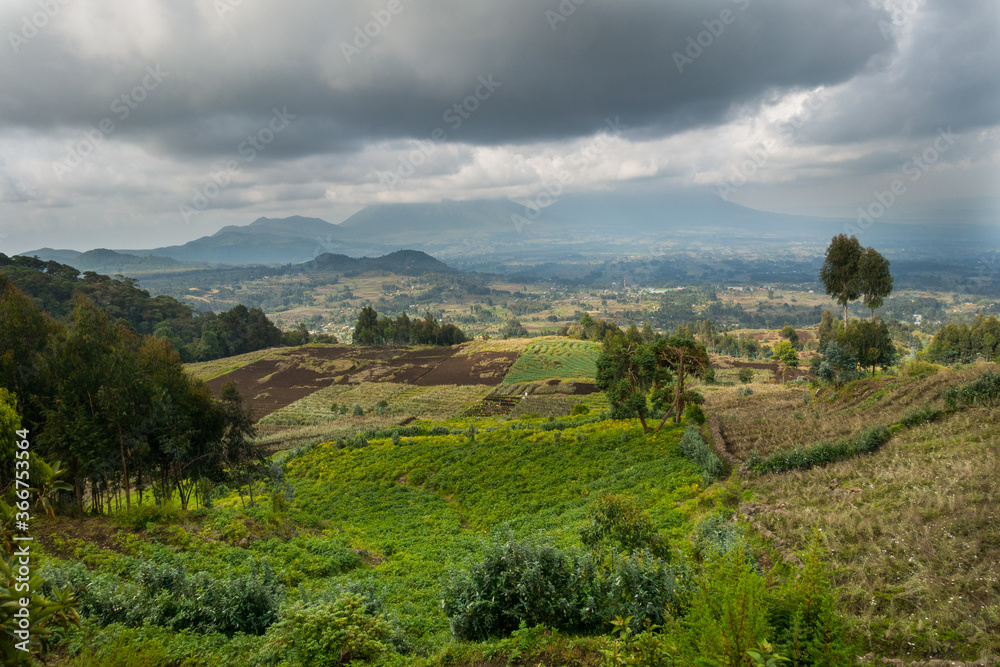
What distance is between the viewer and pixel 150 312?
112 meters

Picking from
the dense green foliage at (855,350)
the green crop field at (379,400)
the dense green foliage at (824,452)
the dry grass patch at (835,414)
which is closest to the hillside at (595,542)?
the dry grass patch at (835,414)

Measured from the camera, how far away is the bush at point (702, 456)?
49.5 feet

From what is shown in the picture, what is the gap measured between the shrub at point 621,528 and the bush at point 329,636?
14.7 feet

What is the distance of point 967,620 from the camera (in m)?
5.89

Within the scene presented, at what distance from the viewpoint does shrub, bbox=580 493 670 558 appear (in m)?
8.97

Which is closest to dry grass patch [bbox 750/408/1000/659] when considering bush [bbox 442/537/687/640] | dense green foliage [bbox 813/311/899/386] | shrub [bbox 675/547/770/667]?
shrub [bbox 675/547/770/667]

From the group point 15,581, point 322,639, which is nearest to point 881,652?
point 322,639

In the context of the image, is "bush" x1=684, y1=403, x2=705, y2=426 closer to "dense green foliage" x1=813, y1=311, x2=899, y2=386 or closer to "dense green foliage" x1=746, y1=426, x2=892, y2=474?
"dense green foliage" x1=746, y1=426, x2=892, y2=474

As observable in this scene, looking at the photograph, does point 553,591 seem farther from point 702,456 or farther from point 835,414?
point 835,414

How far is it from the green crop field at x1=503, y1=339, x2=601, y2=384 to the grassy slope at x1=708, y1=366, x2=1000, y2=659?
53.8 metres

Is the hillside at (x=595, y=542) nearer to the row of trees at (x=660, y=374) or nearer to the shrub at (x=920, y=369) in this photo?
the shrub at (x=920, y=369)

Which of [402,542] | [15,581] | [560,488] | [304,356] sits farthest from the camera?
[304,356]

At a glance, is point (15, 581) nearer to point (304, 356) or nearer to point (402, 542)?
point (402, 542)

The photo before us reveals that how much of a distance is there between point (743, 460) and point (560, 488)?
23.1 ft
